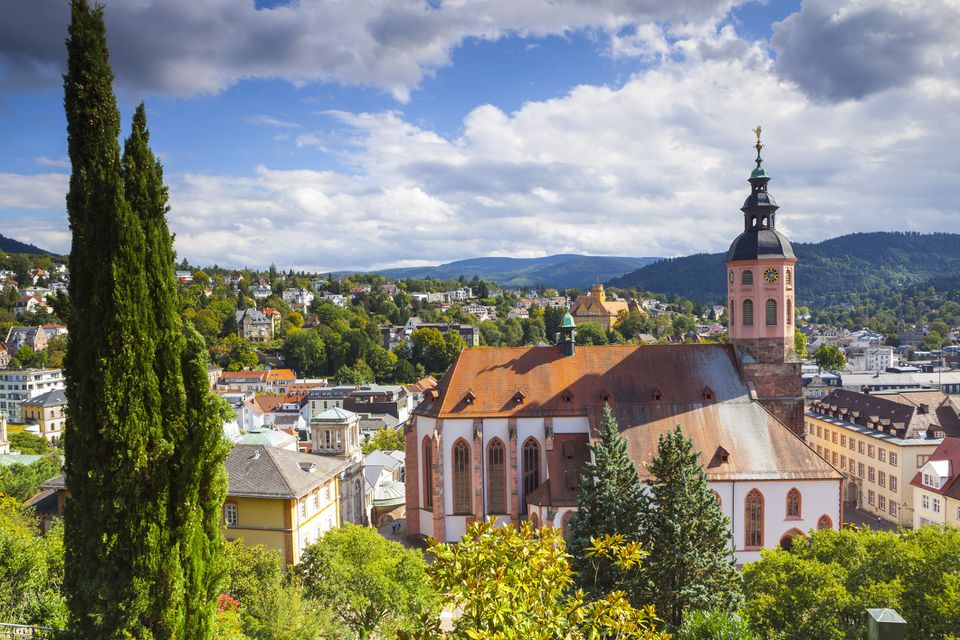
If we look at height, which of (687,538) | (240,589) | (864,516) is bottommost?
(864,516)

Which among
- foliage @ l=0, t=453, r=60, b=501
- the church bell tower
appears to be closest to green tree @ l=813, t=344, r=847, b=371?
the church bell tower

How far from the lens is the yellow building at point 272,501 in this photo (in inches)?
1200

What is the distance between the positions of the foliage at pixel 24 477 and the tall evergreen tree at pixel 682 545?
113 feet

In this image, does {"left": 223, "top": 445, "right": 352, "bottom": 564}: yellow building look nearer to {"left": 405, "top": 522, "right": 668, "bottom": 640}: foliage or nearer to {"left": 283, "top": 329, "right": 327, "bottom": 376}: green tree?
{"left": 405, "top": 522, "right": 668, "bottom": 640}: foliage

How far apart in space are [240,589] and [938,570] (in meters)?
21.1

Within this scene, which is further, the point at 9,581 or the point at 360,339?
the point at 360,339

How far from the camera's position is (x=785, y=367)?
1516 inches

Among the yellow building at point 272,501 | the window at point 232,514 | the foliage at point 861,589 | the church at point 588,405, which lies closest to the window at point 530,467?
the church at point 588,405

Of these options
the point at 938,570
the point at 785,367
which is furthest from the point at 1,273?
the point at 938,570

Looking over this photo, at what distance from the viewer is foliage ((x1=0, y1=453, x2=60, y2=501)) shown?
40.3 metres

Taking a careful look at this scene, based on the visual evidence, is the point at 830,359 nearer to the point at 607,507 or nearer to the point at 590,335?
the point at 590,335

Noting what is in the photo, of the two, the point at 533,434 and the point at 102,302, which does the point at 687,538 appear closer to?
the point at 533,434

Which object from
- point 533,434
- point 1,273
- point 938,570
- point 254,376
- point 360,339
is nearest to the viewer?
point 938,570

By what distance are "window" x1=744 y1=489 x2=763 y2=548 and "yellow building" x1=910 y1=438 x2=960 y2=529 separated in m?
13.6
